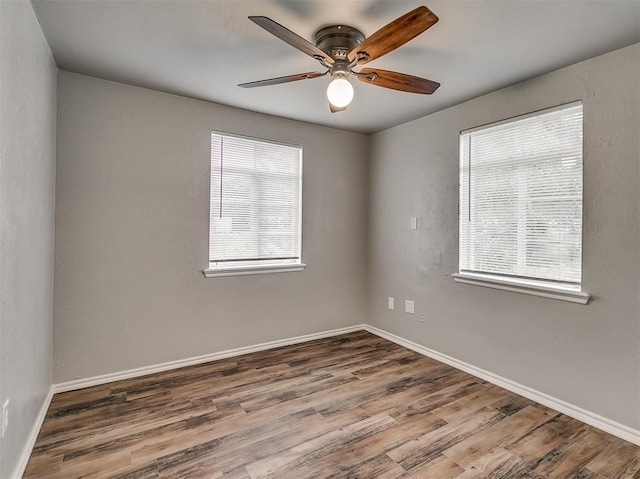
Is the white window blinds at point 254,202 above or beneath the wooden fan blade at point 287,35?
beneath

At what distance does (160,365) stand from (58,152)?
1.86m

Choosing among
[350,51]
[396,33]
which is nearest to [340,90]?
[350,51]

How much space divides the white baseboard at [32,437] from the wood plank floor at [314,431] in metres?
0.04

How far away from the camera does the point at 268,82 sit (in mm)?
2076

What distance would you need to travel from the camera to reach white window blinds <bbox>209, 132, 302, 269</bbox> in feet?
10.4

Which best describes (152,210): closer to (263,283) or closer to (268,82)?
→ (263,283)

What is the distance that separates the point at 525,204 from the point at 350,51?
1773 mm

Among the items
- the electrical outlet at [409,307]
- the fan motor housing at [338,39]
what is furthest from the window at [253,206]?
the fan motor housing at [338,39]

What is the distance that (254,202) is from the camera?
11.1 ft

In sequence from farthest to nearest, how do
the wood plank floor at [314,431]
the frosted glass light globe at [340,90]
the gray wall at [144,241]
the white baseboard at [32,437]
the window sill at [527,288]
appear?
the gray wall at [144,241] < the window sill at [527,288] < the frosted glass light globe at [340,90] < the wood plank floor at [314,431] < the white baseboard at [32,437]

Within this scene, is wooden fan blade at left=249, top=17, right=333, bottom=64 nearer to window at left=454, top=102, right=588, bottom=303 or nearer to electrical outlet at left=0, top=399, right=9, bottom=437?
window at left=454, top=102, right=588, bottom=303

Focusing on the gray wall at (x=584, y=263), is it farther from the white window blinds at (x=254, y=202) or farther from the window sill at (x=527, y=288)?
the white window blinds at (x=254, y=202)

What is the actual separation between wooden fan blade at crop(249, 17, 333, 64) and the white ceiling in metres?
0.21

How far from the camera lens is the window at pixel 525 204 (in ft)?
7.67
